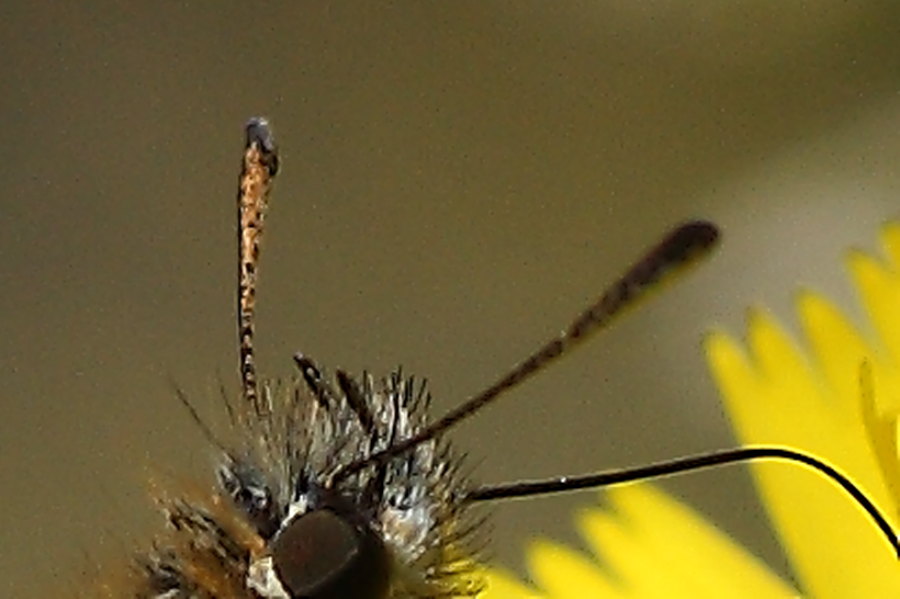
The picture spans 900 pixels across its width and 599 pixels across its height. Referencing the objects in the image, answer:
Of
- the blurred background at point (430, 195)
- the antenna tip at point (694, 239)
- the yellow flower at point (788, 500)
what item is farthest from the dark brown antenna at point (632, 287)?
the blurred background at point (430, 195)

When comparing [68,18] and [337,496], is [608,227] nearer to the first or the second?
[68,18]

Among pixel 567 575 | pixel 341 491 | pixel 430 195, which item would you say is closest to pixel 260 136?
pixel 341 491

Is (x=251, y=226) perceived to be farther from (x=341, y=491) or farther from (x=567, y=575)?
(x=567, y=575)

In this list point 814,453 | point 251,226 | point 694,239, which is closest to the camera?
point 694,239

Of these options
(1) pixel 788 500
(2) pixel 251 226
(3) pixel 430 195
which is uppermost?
(3) pixel 430 195

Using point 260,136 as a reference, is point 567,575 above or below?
below

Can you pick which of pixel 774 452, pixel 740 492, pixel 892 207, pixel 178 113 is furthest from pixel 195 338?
pixel 774 452

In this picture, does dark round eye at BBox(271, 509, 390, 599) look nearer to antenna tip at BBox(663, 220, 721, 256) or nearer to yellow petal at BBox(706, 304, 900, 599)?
antenna tip at BBox(663, 220, 721, 256)

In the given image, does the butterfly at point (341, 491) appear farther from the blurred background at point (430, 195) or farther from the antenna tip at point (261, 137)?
the blurred background at point (430, 195)
